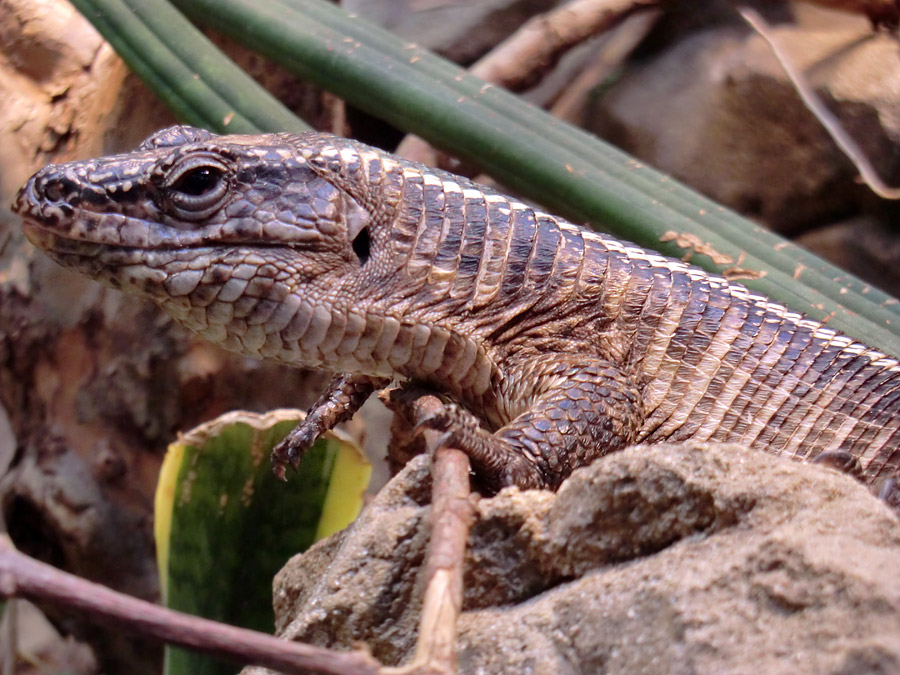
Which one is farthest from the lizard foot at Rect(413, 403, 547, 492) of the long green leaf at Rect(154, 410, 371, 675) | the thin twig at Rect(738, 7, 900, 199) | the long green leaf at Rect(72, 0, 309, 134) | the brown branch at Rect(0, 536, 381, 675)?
the thin twig at Rect(738, 7, 900, 199)

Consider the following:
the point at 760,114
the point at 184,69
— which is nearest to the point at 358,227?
the point at 184,69

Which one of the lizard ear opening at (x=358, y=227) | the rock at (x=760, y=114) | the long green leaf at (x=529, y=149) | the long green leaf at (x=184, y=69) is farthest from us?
the rock at (x=760, y=114)

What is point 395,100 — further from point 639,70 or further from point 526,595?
point 639,70

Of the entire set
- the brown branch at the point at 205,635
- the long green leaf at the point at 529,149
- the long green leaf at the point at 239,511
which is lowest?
the long green leaf at the point at 239,511

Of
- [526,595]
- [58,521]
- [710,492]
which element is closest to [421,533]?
[526,595]

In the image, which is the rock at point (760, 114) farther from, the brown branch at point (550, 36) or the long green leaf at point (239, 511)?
the long green leaf at point (239, 511)

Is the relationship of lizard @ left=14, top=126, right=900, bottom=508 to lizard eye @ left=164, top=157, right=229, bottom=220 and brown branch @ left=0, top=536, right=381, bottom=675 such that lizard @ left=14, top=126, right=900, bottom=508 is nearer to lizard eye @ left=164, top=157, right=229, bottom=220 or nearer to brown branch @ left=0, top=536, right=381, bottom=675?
lizard eye @ left=164, top=157, right=229, bottom=220

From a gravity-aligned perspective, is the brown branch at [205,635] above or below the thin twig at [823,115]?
above

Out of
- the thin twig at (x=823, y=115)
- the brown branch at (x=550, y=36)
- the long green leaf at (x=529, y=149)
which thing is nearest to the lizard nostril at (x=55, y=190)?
the long green leaf at (x=529, y=149)
